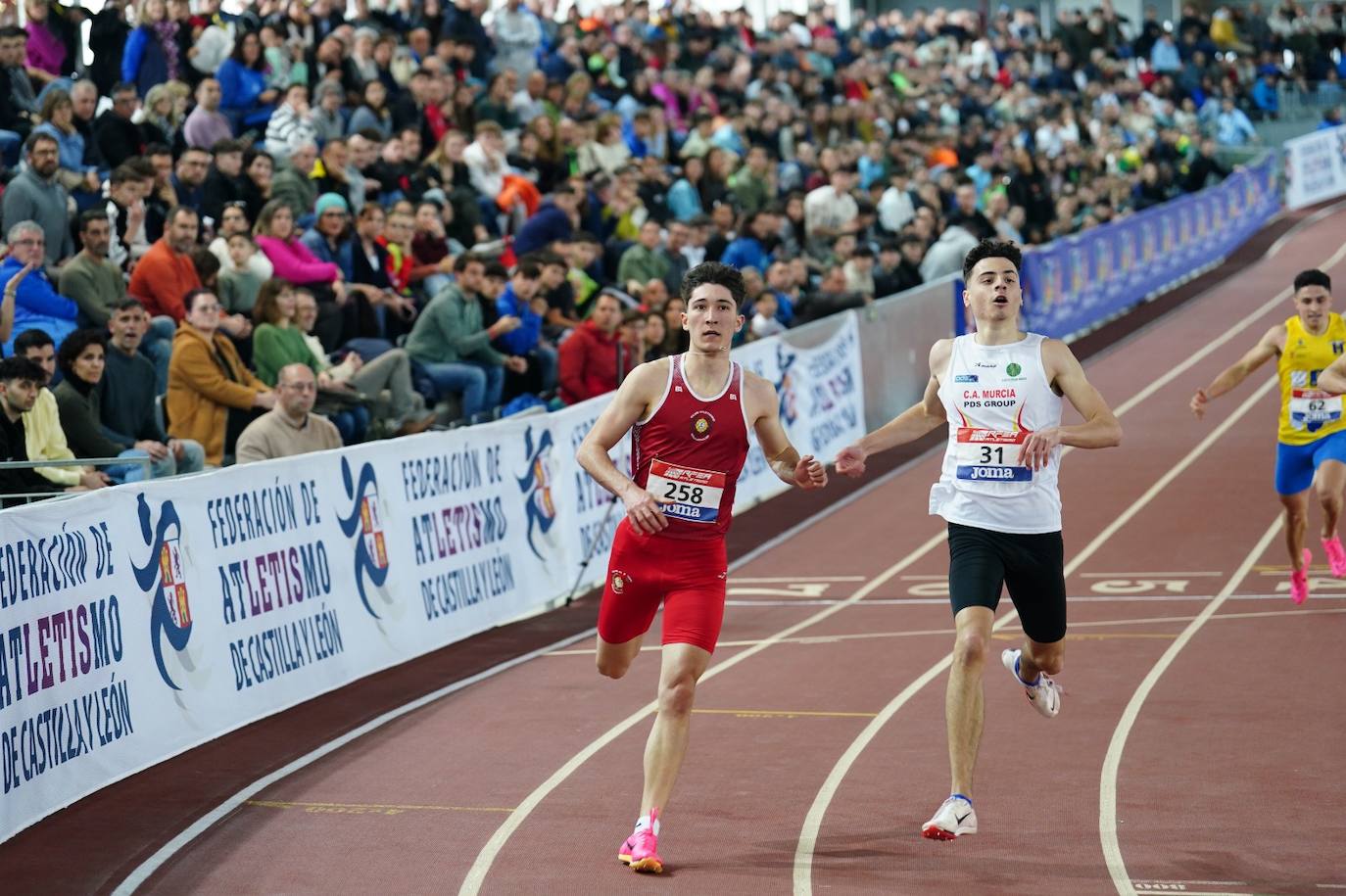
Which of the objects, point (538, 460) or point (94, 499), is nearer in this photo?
point (94, 499)

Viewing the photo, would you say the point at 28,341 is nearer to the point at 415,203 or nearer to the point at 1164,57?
the point at 415,203

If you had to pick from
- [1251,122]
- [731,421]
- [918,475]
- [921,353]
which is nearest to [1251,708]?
[731,421]

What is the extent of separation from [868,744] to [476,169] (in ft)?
37.0

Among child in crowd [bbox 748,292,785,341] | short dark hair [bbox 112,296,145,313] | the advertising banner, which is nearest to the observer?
short dark hair [bbox 112,296,145,313]

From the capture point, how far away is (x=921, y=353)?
22719 millimetres

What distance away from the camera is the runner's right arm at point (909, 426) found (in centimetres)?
778

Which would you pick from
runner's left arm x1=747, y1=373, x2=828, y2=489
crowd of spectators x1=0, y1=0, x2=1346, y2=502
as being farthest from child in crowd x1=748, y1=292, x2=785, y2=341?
runner's left arm x1=747, y1=373, x2=828, y2=489

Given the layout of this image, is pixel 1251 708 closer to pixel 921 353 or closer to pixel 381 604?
pixel 381 604

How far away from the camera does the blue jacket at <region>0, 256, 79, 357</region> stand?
12391mm

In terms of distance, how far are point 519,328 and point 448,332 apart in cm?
98

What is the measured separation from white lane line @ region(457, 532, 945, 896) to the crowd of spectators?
300 cm

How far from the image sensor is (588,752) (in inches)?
364

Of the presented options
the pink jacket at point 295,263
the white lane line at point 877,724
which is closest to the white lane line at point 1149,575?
the white lane line at point 877,724

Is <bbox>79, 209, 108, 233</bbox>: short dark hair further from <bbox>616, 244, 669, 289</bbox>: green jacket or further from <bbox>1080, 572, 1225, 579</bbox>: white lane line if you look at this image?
<bbox>1080, 572, 1225, 579</bbox>: white lane line
